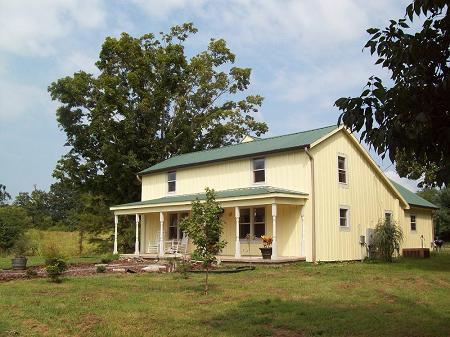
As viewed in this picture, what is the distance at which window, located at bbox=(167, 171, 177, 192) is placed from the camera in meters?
29.9

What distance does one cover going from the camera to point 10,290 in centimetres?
1338

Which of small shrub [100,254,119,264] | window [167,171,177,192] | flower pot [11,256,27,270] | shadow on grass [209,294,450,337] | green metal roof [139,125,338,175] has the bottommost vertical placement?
shadow on grass [209,294,450,337]

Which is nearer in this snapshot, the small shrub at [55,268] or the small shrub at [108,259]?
the small shrub at [55,268]

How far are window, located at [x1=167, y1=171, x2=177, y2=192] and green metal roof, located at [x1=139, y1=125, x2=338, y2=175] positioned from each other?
488 mm

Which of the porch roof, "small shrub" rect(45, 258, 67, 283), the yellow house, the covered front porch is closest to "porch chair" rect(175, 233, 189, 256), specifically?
the covered front porch

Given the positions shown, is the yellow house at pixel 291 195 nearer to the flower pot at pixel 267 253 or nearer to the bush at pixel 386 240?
the flower pot at pixel 267 253

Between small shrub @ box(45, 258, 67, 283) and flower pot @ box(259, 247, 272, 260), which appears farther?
flower pot @ box(259, 247, 272, 260)

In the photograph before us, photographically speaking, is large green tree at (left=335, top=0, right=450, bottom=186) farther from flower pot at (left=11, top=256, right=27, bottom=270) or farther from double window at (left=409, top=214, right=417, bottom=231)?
double window at (left=409, top=214, right=417, bottom=231)

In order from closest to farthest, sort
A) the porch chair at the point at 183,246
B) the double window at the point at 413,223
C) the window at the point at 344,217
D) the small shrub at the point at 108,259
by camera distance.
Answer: the window at the point at 344,217
the small shrub at the point at 108,259
the porch chair at the point at 183,246
the double window at the point at 413,223

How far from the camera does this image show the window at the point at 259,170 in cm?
2511

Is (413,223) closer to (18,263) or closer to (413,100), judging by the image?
(18,263)

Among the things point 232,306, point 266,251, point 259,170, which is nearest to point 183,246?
point 259,170

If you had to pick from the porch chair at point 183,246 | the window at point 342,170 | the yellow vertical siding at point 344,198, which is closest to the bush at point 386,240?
the yellow vertical siding at point 344,198

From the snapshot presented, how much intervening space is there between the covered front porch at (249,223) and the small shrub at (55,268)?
8666mm
